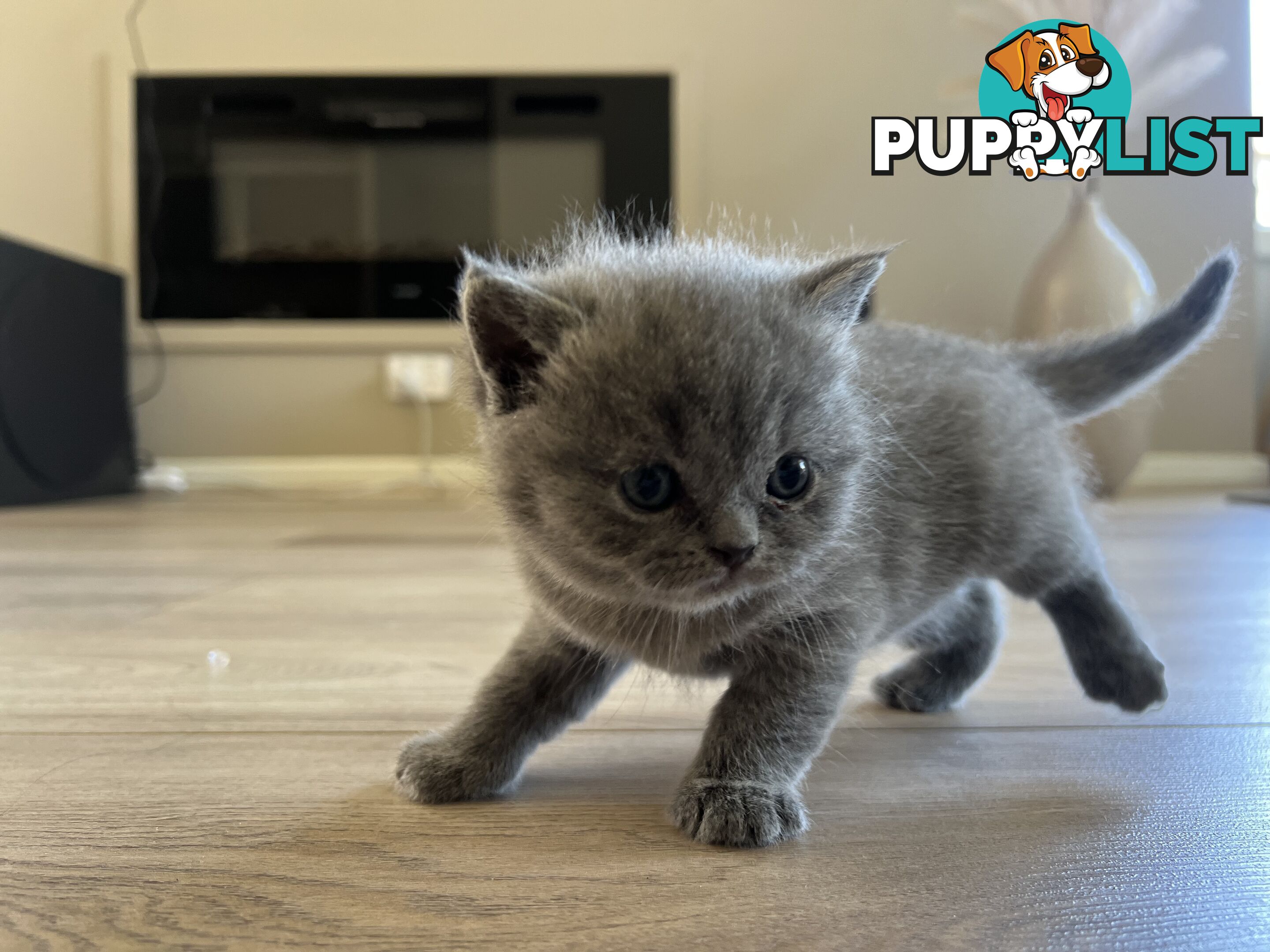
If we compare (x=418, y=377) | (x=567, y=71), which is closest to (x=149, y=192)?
(x=418, y=377)

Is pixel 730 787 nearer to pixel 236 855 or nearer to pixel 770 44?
pixel 236 855

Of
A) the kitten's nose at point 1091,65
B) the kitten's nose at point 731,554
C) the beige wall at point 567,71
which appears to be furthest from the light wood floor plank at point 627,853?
the beige wall at point 567,71

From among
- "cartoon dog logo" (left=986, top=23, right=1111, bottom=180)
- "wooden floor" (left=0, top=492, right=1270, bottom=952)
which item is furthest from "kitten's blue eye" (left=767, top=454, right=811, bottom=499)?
"cartoon dog logo" (left=986, top=23, right=1111, bottom=180)

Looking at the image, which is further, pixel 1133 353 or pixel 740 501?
pixel 1133 353

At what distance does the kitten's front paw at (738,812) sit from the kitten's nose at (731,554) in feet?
0.51

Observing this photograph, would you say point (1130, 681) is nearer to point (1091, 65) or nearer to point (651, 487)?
point (651, 487)

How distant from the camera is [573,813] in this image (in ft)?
2.19

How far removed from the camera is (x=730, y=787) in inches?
25.1

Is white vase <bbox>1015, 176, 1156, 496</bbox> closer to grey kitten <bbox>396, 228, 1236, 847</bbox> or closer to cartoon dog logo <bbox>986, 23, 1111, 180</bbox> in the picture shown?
cartoon dog logo <bbox>986, 23, 1111, 180</bbox>

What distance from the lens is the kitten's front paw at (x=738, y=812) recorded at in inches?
24.2

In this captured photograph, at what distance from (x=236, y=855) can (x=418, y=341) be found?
2872 millimetres

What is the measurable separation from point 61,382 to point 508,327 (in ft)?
9.14

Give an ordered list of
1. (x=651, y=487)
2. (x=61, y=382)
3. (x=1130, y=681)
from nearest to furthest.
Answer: (x=651, y=487) < (x=1130, y=681) < (x=61, y=382)

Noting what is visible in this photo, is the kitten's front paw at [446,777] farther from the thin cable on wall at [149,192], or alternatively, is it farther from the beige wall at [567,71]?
the thin cable on wall at [149,192]
